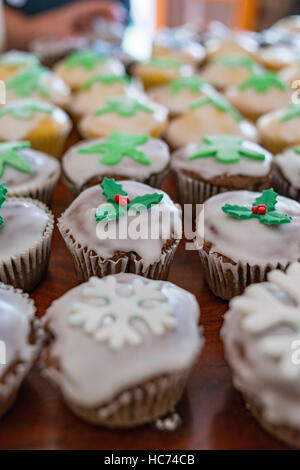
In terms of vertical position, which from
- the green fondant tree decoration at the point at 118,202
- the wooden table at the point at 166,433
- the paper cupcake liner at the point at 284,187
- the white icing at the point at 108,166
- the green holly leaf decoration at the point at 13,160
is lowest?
the wooden table at the point at 166,433

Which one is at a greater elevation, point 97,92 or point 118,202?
point 118,202

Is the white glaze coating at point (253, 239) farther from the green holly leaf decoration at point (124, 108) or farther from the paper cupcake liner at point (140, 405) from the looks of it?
the green holly leaf decoration at point (124, 108)

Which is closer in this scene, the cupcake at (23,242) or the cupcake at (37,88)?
the cupcake at (23,242)

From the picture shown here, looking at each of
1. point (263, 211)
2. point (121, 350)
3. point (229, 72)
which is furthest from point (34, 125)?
point (229, 72)

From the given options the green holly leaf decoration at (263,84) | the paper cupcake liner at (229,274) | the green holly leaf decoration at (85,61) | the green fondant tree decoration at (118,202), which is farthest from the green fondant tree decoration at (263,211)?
the green holly leaf decoration at (85,61)

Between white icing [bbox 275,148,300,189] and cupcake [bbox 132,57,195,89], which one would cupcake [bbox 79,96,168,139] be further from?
cupcake [bbox 132,57,195,89]

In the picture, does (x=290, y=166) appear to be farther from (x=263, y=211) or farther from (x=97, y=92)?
(x=97, y=92)
